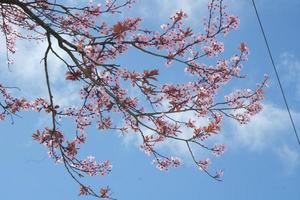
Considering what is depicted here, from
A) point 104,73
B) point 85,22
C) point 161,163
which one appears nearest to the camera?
point 104,73

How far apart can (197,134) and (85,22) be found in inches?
130

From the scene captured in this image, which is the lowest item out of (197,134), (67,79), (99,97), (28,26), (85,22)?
(197,134)

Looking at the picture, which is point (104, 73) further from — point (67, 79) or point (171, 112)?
point (171, 112)

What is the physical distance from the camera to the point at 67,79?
19.5 ft

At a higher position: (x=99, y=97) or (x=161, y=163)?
(x=99, y=97)

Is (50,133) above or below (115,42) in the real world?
below

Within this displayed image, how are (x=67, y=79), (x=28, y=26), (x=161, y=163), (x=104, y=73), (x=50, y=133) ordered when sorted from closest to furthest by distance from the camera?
(x=67, y=79)
(x=104, y=73)
(x=50, y=133)
(x=161, y=163)
(x=28, y=26)

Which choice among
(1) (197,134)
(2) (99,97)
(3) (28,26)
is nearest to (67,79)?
(2) (99,97)

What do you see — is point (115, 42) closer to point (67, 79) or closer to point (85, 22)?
point (67, 79)

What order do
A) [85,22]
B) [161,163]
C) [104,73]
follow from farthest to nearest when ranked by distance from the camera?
[85,22], [161,163], [104,73]

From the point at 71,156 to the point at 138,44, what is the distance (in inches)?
74.5

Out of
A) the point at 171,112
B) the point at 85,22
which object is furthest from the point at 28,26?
the point at 171,112

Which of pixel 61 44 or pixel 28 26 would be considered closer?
pixel 61 44

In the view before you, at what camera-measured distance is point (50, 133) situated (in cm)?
696
